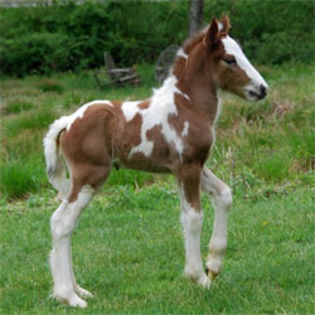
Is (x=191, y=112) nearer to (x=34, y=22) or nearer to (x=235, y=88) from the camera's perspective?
(x=235, y=88)

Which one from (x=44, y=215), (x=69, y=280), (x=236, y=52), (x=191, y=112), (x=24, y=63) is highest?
(x=236, y=52)

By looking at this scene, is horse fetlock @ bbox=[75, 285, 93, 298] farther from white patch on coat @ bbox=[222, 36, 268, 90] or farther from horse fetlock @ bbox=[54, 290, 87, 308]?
white patch on coat @ bbox=[222, 36, 268, 90]

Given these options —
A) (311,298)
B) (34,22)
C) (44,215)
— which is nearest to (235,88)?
(311,298)

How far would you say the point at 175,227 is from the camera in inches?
285

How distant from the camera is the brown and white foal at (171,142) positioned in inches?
200

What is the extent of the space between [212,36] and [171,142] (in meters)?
0.89

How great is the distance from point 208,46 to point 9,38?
22.2 m

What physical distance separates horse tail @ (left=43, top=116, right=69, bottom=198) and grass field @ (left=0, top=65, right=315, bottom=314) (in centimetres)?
94

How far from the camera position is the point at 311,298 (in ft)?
15.7

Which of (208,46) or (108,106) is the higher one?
(208,46)

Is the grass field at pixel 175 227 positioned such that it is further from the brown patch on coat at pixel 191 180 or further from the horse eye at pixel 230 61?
the brown patch on coat at pixel 191 180

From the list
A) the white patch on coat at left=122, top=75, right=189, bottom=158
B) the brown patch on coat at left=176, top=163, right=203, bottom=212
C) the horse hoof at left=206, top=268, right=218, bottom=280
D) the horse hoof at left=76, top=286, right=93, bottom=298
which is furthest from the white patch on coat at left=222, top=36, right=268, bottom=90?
the horse hoof at left=76, top=286, right=93, bottom=298

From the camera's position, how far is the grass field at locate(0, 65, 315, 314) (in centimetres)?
514

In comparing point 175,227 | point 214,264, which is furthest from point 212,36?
point 175,227
